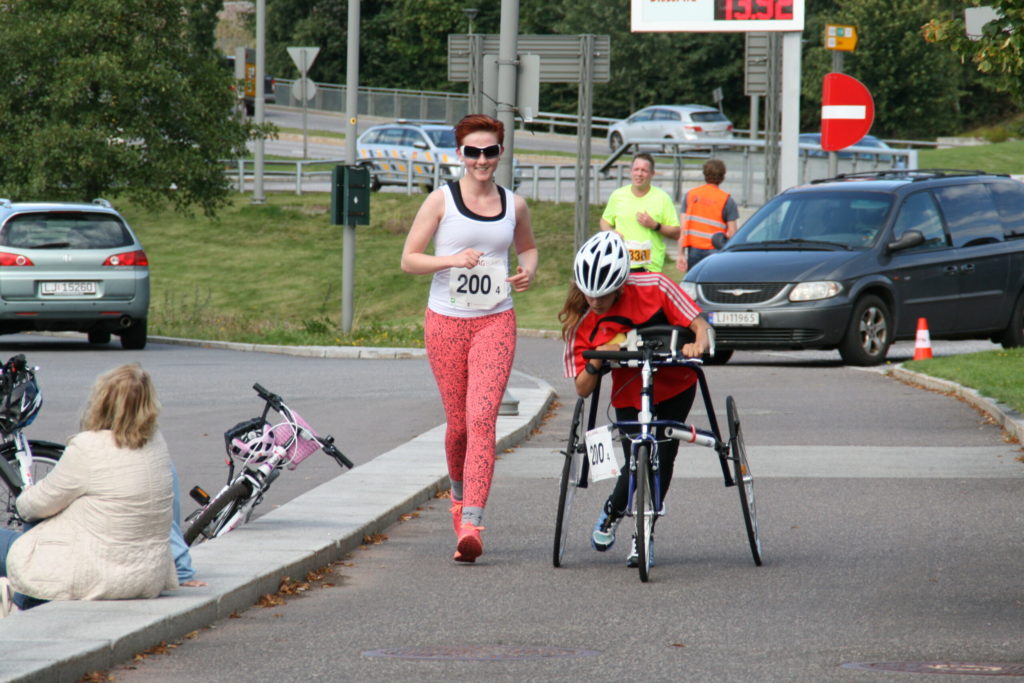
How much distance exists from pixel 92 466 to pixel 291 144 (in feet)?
204

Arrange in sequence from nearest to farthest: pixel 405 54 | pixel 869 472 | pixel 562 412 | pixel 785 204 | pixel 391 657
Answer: pixel 391 657
pixel 869 472
pixel 562 412
pixel 785 204
pixel 405 54

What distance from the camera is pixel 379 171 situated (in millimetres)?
46250

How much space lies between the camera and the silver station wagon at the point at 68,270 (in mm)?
21453

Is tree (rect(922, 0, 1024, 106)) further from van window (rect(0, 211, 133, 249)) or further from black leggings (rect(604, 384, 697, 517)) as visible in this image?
van window (rect(0, 211, 133, 249))

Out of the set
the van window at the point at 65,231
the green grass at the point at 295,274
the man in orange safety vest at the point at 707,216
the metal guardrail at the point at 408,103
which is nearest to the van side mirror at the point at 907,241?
the man in orange safety vest at the point at 707,216

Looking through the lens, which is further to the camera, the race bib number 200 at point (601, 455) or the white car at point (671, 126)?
the white car at point (671, 126)

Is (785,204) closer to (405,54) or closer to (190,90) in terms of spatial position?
(190,90)

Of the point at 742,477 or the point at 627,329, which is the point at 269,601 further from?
the point at 742,477

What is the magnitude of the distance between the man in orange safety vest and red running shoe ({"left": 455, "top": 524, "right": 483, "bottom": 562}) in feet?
38.8

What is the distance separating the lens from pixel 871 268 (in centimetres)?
1812

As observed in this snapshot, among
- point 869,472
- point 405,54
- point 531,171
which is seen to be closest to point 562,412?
point 869,472

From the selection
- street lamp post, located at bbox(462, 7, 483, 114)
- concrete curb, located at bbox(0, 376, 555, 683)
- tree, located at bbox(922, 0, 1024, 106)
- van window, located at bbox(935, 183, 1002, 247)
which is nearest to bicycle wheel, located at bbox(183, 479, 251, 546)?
concrete curb, located at bbox(0, 376, 555, 683)

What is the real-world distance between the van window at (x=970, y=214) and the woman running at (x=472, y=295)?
37.6 feet

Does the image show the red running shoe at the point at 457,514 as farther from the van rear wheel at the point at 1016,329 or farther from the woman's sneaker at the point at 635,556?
the van rear wheel at the point at 1016,329
